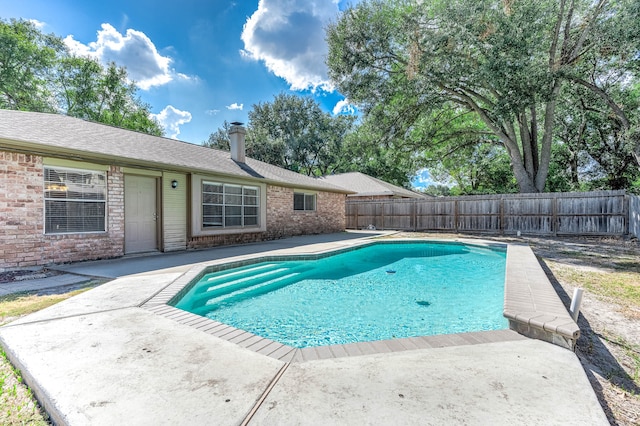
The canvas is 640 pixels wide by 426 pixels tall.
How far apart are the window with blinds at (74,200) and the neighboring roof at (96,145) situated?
403 mm

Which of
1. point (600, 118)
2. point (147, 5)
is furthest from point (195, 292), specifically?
point (600, 118)

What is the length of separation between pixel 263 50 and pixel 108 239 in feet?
42.1

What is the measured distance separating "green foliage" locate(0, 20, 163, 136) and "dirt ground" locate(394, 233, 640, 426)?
27312 millimetres

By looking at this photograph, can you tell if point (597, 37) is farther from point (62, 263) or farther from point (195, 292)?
point (62, 263)

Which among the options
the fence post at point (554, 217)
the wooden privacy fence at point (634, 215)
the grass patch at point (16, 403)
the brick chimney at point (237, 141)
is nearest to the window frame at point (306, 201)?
the brick chimney at point (237, 141)

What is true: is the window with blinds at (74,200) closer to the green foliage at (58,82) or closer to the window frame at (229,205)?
the window frame at (229,205)

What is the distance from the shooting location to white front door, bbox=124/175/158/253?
7.42 m

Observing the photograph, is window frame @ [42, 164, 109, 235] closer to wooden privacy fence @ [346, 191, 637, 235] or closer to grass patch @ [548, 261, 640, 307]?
grass patch @ [548, 261, 640, 307]

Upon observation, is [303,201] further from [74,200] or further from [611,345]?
[611,345]

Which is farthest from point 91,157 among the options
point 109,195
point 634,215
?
point 634,215

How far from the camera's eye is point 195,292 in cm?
478

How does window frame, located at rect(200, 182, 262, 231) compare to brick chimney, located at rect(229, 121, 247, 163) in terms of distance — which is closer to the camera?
window frame, located at rect(200, 182, 262, 231)

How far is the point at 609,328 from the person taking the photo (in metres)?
3.22

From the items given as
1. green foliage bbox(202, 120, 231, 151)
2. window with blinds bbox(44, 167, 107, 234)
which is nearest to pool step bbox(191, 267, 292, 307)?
window with blinds bbox(44, 167, 107, 234)
